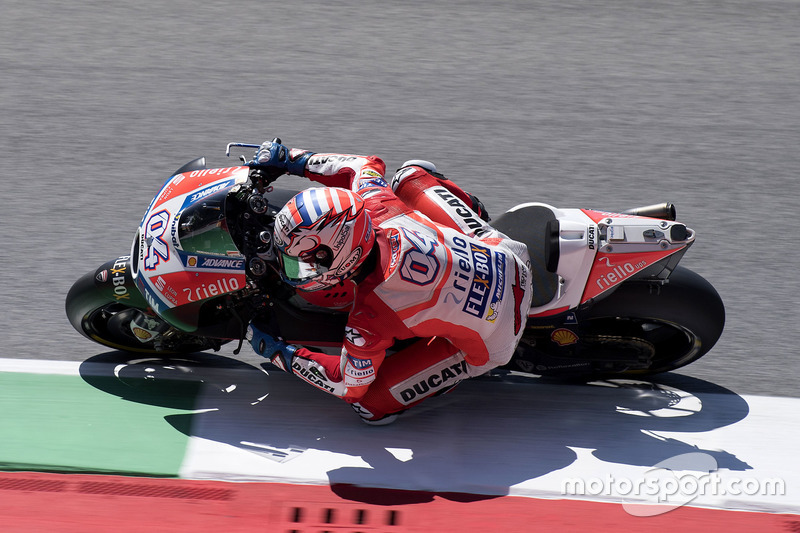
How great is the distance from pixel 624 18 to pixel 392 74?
2387mm

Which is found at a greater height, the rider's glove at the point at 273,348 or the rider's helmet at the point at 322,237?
the rider's helmet at the point at 322,237

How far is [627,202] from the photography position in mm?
6355

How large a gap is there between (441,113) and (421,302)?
10.6 ft

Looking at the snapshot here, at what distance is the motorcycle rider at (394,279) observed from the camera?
3.98 meters

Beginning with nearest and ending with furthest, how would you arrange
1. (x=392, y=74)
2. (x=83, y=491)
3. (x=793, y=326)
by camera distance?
(x=83, y=491) → (x=793, y=326) → (x=392, y=74)

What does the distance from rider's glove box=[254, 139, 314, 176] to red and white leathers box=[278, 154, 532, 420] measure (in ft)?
0.18

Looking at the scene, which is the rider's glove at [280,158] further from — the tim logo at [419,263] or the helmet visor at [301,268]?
the tim logo at [419,263]

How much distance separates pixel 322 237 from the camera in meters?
3.91

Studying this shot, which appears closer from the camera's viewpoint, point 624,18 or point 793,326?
point 793,326

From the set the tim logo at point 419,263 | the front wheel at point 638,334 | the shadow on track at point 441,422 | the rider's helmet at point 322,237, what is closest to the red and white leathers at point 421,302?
the tim logo at point 419,263

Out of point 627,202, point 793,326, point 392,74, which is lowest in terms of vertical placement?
point 793,326

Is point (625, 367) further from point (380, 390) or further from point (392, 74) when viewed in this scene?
point (392, 74)

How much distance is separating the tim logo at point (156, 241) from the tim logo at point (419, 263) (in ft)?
3.69

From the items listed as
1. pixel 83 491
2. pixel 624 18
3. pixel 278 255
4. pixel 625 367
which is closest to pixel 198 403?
pixel 83 491
